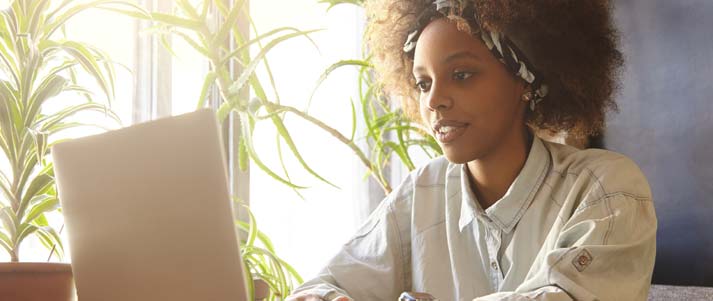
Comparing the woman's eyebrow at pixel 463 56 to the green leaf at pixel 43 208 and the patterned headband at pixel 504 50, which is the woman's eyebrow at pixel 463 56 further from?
the green leaf at pixel 43 208

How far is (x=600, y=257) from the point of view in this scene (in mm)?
1031

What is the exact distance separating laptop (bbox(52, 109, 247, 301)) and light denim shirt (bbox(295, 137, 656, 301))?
384mm

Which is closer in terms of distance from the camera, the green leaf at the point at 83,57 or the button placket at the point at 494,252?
the button placket at the point at 494,252

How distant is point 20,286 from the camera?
45.5 inches

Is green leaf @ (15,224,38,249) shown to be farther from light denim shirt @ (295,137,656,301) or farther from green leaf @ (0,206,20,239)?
light denim shirt @ (295,137,656,301)

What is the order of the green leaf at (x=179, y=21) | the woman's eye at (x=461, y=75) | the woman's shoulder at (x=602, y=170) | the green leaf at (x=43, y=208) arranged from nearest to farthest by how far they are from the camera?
the woman's shoulder at (x=602, y=170), the woman's eye at (x=461, y=75), the green leaf at (x=43, y=208), the green leaf at (x=179, y=21)

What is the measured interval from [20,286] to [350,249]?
510 millimetres

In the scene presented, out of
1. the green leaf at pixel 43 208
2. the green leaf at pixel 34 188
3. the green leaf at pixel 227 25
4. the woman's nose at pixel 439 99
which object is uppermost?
the green leaf at pixel 227 25

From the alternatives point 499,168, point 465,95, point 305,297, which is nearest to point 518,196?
point 499,168

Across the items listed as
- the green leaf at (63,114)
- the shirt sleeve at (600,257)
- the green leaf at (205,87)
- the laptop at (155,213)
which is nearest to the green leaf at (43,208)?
the green leaf at (63,114)

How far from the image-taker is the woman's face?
1.22 meters

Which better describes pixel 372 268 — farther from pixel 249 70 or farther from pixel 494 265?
pixel 249 70

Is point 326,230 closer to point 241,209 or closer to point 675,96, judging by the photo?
point 241,209

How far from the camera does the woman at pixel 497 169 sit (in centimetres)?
118
